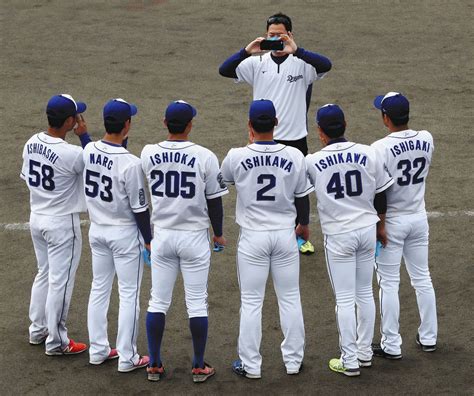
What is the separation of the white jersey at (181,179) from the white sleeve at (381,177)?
1310 millimetres

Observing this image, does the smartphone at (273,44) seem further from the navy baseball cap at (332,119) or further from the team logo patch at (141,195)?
the team logo patch at (141,195)

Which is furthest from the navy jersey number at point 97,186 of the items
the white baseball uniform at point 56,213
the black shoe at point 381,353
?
the black shoe at point 381,353

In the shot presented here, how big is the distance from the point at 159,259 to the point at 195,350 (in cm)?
84

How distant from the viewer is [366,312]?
8609 millimetres

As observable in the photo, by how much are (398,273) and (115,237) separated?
8.25 feet

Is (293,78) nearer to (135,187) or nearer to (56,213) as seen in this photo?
(135,187)

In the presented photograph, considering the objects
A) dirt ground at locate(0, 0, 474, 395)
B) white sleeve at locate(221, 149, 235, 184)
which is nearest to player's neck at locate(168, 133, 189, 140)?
white sleeve at locate(221, 149, 235, 184)

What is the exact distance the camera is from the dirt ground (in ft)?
28.5

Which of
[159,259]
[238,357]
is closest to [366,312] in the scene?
[238,357]

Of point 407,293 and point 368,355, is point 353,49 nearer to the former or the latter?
point 407,293

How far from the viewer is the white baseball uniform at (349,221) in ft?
27.2

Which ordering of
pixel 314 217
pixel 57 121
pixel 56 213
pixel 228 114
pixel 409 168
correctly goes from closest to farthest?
1. pixel 409 168
2. pixel 57 121
3. pixel 56 213
4. pixel 314 217
5. pixel 228 114

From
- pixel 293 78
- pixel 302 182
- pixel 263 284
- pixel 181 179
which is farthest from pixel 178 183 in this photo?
pixel 293 78

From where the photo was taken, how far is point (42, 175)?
8.72 m
